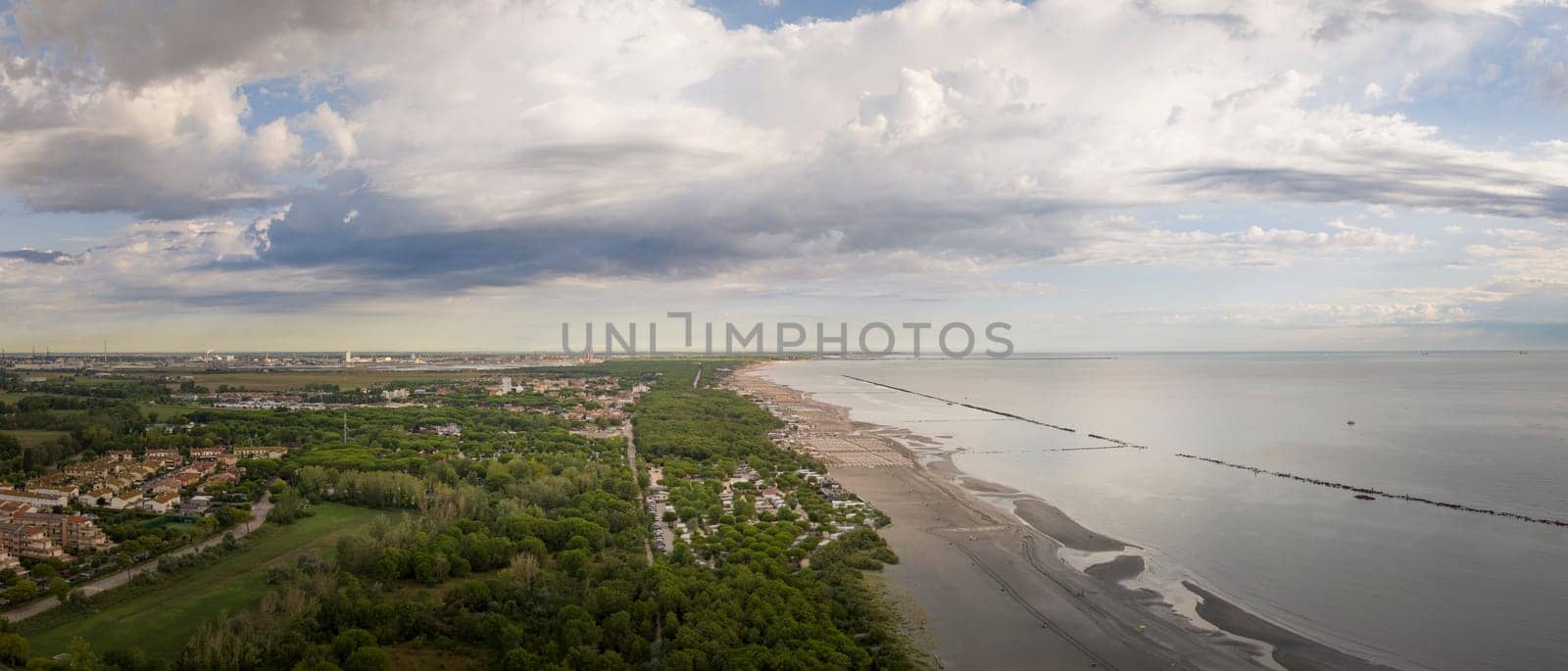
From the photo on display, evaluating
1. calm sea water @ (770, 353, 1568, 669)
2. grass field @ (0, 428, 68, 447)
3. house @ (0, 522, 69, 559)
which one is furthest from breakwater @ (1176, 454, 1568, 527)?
grass field @ (0, 428, 68, 447)

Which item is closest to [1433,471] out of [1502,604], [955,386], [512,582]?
[1502,604]

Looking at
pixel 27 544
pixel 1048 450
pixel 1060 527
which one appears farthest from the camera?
pixel 1048 450

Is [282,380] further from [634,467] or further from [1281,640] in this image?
[1281,640]

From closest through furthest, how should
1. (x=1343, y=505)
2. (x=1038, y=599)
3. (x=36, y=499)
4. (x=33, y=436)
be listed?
(x=1038, y=599) → (x=1343, y=505) → (x=36, y=499) → (x=33, y=436)

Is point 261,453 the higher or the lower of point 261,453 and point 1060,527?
the higher

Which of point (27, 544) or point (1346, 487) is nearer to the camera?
point (27, 544)

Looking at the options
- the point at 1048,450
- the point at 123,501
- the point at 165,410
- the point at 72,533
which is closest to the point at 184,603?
the point at 72,533
